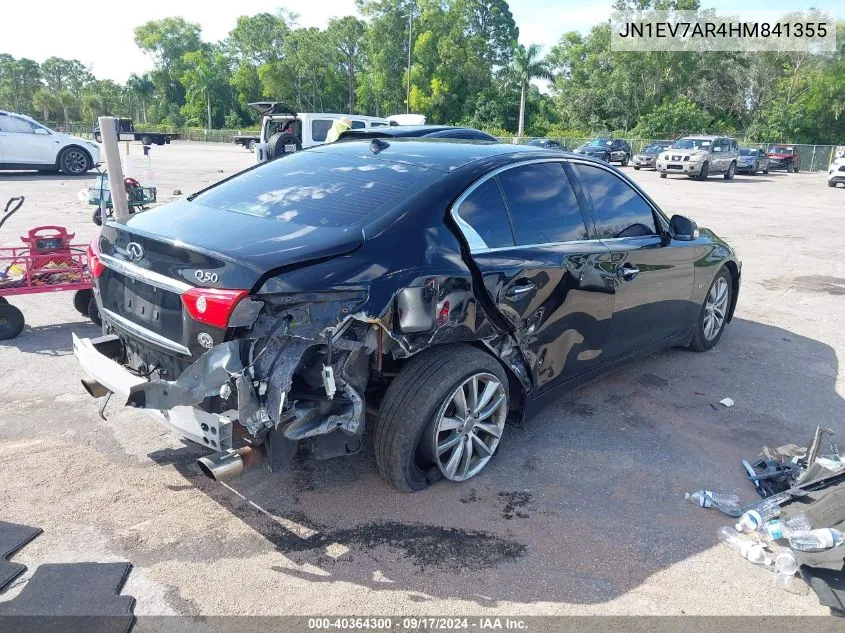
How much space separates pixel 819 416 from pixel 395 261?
11.1 feet

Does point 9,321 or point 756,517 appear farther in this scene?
point 9,321

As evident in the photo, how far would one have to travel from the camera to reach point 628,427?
13.9ft

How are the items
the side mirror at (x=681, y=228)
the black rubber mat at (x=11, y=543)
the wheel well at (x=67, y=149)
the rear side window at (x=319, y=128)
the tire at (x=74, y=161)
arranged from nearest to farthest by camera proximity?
the black rubber mat at (x=11, y=543) → the side mirror at (x=681, y=228) → the rear side window at (x=319, y=128) → the wheel well at (x=67, y=149) → the tire at (x=74, y=161)

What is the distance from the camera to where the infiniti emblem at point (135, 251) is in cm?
311

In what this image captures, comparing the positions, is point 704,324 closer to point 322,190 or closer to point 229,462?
point 322,190

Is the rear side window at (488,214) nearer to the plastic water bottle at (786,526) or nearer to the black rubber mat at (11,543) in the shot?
the plastic water bottle at (786,526)

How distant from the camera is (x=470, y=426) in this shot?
3.40 metres

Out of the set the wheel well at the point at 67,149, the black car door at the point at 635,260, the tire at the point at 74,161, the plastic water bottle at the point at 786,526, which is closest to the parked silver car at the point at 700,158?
the wheel well at the point at 67,149

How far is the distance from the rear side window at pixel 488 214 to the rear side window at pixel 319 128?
14.6 meters

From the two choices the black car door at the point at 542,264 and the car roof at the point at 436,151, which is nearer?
the black car door at the point at 542,264

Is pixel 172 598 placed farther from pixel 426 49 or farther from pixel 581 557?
pixel 426 49

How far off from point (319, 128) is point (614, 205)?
14.4 meters

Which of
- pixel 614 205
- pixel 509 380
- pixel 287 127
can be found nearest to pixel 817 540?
pixel 509 380

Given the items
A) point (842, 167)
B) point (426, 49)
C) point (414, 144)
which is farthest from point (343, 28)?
point (414, 144)
